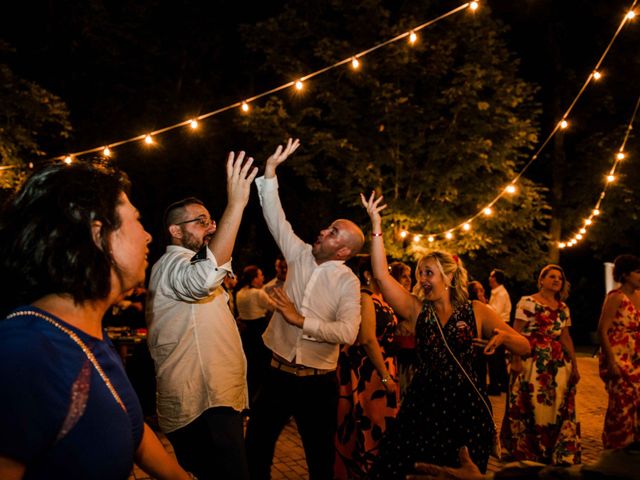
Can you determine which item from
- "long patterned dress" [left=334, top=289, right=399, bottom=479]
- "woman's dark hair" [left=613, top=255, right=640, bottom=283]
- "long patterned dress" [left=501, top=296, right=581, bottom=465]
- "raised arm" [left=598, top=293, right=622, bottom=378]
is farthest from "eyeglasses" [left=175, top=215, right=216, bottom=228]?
"woman's dark hair" [left=613, top=255, right=640, bottom=283]

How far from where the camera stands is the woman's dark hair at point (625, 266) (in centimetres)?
566

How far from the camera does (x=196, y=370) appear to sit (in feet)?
8.57

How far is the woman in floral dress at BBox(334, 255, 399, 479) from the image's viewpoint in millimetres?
4305

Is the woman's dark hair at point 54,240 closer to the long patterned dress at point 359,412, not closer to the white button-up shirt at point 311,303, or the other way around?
the white button-up shirt at point 311,303

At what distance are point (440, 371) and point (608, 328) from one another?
3.30 m

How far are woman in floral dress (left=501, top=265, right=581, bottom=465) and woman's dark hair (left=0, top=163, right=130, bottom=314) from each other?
184 inches

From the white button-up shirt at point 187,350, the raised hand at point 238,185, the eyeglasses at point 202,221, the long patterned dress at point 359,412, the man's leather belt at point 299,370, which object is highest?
the raised hand at point 238,185

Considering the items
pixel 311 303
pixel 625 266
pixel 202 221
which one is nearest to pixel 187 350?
pixel 202 221

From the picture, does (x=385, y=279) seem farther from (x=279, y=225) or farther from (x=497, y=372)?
(x=497, y=372)

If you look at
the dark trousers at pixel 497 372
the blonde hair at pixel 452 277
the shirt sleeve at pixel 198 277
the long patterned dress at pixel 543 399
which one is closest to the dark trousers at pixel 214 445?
the shirt sleeve at pixel 198 277

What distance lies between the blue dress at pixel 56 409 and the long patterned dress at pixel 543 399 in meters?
4.77

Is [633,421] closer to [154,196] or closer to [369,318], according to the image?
[369,318]

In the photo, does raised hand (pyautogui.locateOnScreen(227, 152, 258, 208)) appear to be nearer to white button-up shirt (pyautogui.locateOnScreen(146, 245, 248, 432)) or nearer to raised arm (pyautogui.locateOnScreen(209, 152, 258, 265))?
raised arm (pyautogui.locateOnScreen(209, 152, 258, 265))

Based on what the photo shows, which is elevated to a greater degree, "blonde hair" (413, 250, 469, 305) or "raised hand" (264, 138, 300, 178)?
"raised hand" (264, 138, 300, 178)
